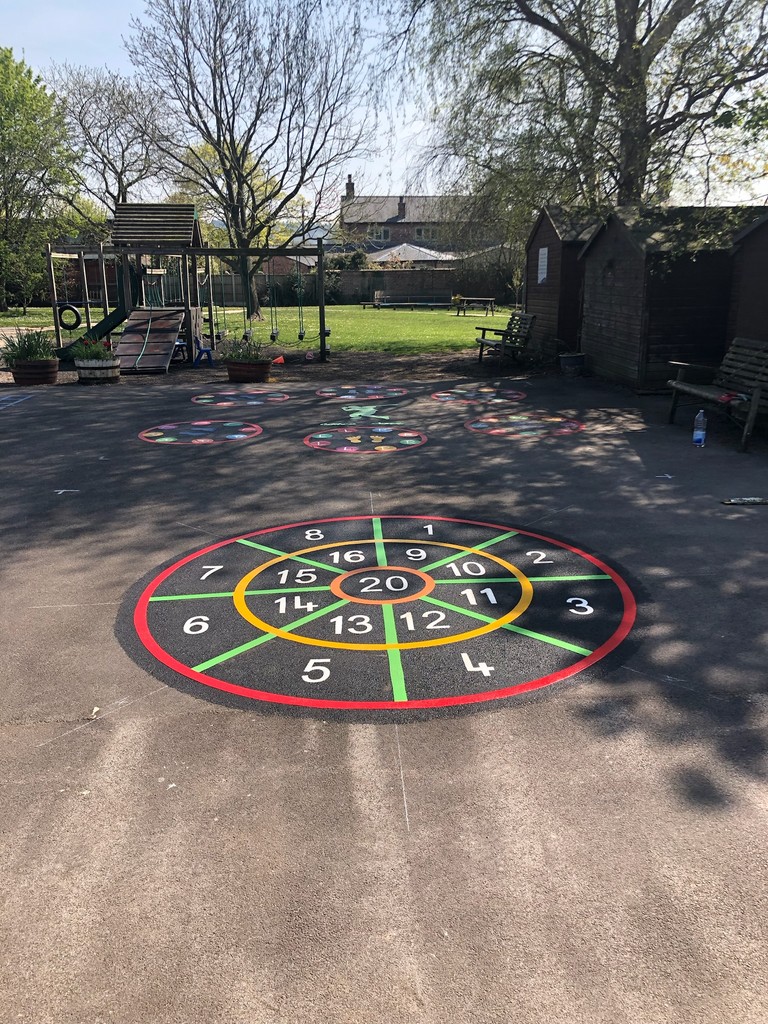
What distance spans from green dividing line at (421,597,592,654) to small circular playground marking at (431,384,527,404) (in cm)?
1048

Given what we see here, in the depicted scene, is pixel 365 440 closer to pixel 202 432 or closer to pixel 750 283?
pixel 202 432

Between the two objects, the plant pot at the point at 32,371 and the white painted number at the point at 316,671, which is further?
the plant pot at the point at 32,371

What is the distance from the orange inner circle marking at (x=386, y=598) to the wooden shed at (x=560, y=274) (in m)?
15.9

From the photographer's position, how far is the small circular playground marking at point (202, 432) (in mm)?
12164

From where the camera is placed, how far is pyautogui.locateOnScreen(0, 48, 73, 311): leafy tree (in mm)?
37062

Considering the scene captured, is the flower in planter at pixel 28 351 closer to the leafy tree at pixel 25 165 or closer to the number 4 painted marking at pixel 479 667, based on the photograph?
the number 4 painted marking at pixel 479 667

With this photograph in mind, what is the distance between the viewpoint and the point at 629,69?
18.1 m

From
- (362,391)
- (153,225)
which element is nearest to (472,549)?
(362,391)

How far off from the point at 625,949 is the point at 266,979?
1.37 meters

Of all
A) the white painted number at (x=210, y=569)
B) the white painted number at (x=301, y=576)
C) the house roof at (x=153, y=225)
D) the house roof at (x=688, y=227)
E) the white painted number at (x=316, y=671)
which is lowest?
the white painted number at (x=316, y=671)

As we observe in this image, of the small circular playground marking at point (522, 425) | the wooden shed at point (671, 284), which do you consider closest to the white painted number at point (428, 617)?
the small circular playground marking at point (522, 425)

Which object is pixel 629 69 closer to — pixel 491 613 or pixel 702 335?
pixel 702 335

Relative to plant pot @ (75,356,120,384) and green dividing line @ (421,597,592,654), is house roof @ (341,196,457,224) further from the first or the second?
green dividing line @ (421,597,592,654)

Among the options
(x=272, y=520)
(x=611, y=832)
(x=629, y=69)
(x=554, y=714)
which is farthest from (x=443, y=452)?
(x=629, y=69)
